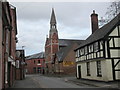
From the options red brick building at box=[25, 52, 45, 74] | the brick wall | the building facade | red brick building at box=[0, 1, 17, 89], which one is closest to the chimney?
the building facade

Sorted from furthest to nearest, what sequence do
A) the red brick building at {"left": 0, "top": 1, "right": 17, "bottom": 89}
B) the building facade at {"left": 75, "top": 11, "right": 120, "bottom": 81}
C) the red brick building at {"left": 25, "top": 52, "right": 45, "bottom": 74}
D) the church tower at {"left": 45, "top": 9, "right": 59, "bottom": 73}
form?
the red brick building at {"left": 25, "top": 52, "right": 45, "bottom": 74}, the church tower at {"left": 45, "top": 9, "right": 59, "bottom": 73}, the building facade at {"left": 75, "top": 11, "right": 120, "bottom": 81}, the red brick building at {"left": 0, "top": 1, "right": 17, "bottom": 89}

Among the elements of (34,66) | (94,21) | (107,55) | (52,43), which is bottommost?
(34,66)

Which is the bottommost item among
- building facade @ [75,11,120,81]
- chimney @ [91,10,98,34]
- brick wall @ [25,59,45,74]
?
brick wall @ [25,59,45,74]

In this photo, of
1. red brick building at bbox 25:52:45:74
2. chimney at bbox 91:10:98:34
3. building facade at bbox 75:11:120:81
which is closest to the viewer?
building facade at bbox 75:11:120:81

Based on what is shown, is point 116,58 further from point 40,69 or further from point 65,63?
point 40,69

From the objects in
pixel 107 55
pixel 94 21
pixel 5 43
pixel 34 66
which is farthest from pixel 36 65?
pixel 5 43

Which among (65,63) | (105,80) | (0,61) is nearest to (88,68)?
(105,80)

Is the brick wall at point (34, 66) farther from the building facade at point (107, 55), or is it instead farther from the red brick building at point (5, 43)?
the red brick building at point (5, 43)

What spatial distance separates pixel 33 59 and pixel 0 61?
87.0 meters

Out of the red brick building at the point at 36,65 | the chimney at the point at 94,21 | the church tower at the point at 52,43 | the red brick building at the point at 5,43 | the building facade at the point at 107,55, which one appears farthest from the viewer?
the red brick building at the point at 36,65

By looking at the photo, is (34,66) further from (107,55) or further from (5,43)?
(5,43)

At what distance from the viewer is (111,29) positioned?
923 inches

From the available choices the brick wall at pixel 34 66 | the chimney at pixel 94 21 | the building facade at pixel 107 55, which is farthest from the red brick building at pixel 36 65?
Result: the building facade at pixel 107 55

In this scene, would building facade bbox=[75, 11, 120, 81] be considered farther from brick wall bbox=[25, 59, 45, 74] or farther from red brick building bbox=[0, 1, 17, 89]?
brick wall bbox=[25, 59, 45, 74]
